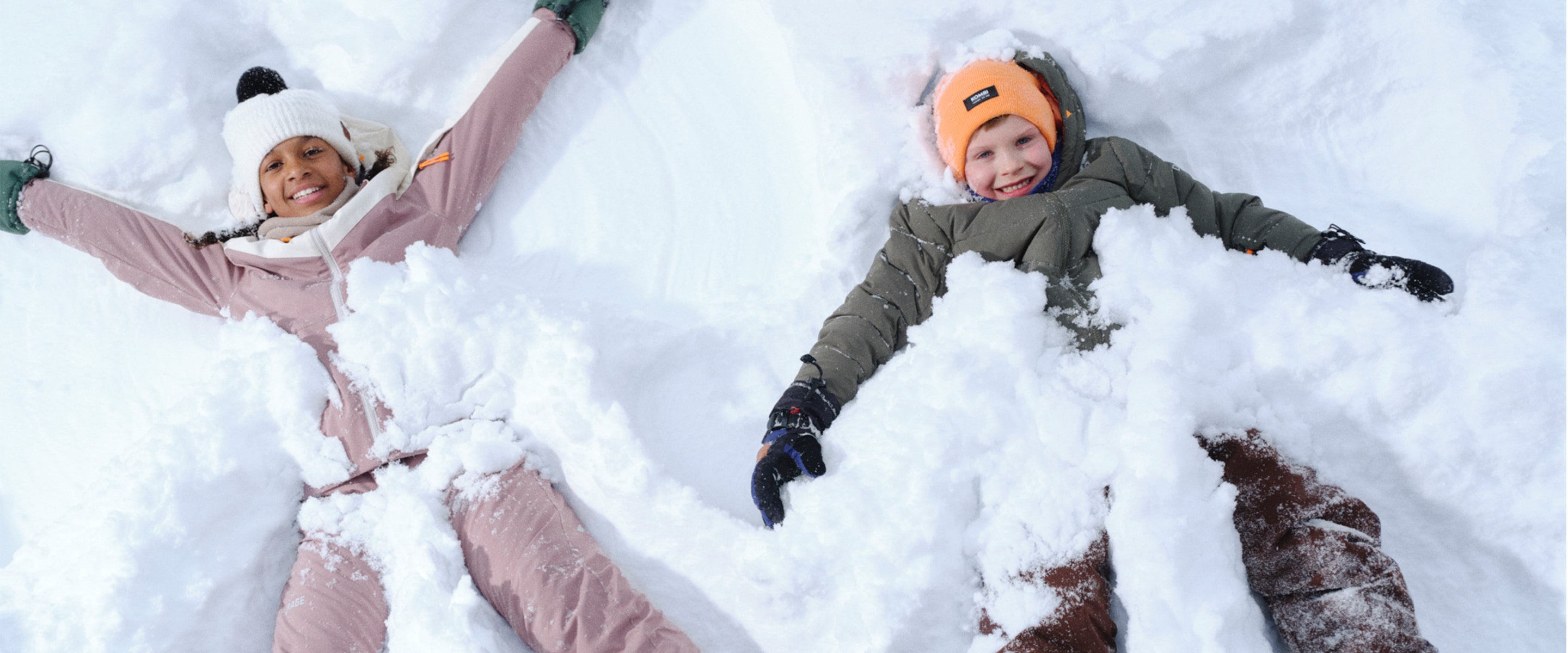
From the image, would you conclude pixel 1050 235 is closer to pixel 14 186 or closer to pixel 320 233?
pixel 320 233

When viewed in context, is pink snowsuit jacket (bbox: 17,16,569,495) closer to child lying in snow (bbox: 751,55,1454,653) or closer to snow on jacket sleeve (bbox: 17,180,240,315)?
snow on jacket sleeve (bbox: 17,180,240,315)

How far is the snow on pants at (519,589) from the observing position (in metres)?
1.64

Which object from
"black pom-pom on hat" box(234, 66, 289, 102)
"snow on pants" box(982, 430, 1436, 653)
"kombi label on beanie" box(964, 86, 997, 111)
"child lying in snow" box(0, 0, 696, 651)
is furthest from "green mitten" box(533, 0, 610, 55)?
"snow on pants" box(982, 430, 1436, 653)

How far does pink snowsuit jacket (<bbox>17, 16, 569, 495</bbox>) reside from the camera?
2029 millimetres

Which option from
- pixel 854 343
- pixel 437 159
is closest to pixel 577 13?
pixel 437 159

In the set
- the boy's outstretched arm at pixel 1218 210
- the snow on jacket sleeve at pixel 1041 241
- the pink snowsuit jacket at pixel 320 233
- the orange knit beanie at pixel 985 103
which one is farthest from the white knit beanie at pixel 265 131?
the boy's outstretched arm at pixel 1218 210

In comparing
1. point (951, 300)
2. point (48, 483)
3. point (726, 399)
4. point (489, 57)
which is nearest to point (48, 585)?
point (48, 483)

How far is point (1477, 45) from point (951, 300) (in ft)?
4.61

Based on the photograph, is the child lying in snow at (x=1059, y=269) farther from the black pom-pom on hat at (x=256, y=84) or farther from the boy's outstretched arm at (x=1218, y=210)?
the black pom-pom on hat at (x=256, y=84)

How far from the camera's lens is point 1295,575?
57.3 inches

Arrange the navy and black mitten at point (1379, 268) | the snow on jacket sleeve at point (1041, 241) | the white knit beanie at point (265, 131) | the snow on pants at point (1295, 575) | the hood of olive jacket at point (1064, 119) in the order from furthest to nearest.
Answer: the white knit beanie at point (265, 131), the hood of olive jacket at point (1064, 119), the snow on jacket sleeve at point (1041, 241), the navy and black mitten at point (1379, 268), the snow on pants at point (1295, 575)

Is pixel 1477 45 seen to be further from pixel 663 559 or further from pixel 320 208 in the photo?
pixel 320 208

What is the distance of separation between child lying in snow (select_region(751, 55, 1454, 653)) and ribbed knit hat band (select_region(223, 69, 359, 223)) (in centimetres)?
139

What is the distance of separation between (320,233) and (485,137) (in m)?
0.46
